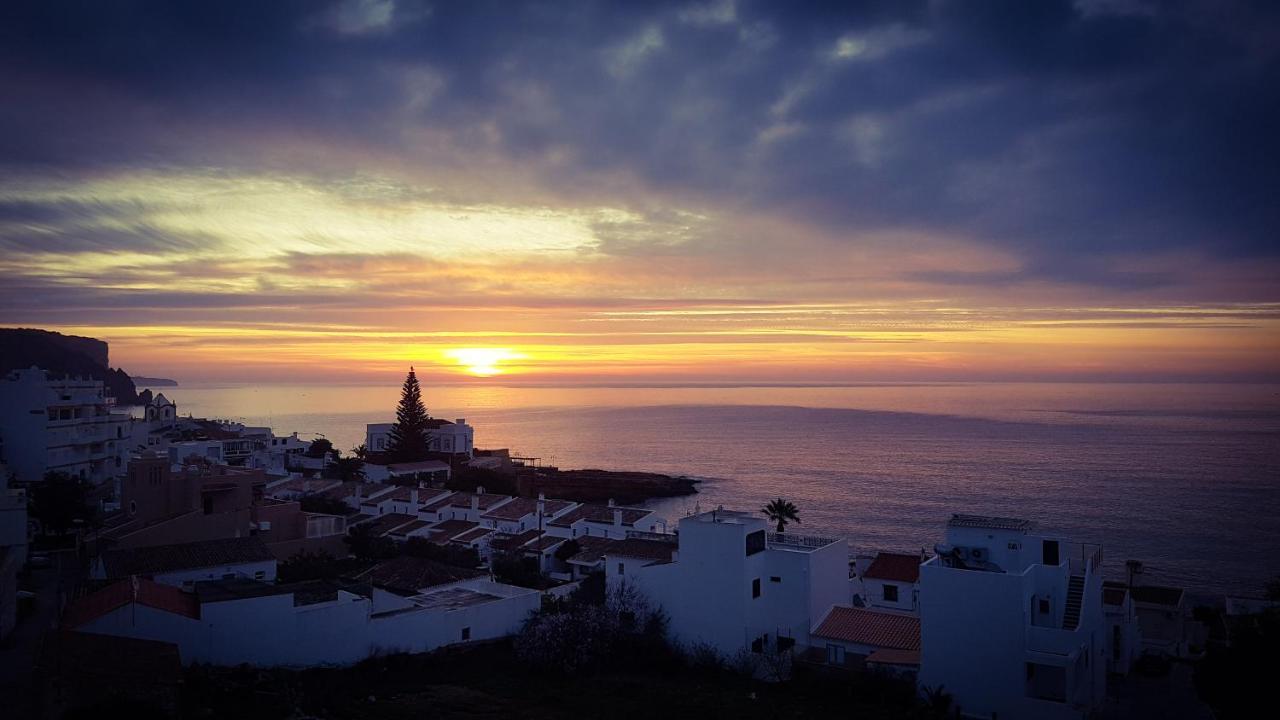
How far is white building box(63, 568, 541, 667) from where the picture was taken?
14602mm

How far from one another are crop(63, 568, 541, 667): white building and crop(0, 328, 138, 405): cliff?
6457 cm

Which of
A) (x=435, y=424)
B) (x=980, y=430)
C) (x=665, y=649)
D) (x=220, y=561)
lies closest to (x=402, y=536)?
(x=220, y=561)

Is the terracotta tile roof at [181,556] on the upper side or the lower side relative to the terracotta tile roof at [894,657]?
upper

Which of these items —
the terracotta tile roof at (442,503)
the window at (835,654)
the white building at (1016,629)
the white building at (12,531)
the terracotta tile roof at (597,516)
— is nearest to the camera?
the white building at (1016,629)

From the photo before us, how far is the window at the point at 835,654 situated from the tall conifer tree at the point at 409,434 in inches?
1763

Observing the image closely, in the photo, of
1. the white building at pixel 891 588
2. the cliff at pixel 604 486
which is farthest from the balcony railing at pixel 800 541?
the cliff at pixel 604 486

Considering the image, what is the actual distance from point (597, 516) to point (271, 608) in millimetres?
18013

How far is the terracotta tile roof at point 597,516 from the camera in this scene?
3244cm

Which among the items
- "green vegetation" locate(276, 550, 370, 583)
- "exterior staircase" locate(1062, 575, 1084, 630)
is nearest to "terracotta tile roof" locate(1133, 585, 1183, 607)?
"exterior staircase" locate(1062, 575, 1084, 630)

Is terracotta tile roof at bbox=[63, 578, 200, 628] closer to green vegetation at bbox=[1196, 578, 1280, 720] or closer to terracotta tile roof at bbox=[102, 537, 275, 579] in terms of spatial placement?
terracotta tile roof at bbox=[102, 537, 275, 579]

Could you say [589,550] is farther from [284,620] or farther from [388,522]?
[284,620]

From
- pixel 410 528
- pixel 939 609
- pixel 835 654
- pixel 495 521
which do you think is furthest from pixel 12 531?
pixel 939 609

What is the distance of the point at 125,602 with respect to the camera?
14.3 meters

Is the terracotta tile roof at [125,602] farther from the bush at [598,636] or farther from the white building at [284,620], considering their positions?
the bush at [598,636]
